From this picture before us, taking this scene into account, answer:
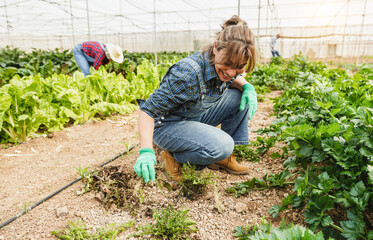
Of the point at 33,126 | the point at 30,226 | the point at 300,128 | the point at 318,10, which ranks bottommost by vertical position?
the point at 30,226

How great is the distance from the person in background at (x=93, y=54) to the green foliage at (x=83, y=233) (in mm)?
3929

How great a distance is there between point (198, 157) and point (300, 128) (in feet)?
2.49

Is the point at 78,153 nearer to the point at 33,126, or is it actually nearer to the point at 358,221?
the point at 33,126

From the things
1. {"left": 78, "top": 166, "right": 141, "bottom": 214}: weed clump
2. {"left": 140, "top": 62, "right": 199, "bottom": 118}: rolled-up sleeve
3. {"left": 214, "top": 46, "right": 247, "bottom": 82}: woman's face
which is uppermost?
{"left": 214, "top": 46, "right": 247, "bottom": 82}: woman's face

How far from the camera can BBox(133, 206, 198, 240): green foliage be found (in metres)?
1.48

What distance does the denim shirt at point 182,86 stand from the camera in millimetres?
1767

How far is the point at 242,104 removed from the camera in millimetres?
2238

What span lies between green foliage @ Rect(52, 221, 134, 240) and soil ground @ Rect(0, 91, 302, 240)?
0.06 meters

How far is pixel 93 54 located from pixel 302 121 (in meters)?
4.40

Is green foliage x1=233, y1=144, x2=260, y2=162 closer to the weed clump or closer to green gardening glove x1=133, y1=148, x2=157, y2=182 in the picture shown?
the weed clump

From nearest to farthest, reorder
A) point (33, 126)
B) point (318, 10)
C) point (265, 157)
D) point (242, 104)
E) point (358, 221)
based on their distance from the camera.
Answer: point (358, 221) → point (242, 104) → point (265, 157) → point (33, 126) → point (318, 10)

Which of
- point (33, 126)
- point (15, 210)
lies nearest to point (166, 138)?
point (15, 210)

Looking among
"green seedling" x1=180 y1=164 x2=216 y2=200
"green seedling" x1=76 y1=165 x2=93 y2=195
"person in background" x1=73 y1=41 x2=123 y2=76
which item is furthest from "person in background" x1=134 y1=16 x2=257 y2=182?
"person in background" x1=73 y1=41 x2=123 y2=76

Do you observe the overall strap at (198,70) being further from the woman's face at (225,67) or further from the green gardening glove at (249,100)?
the green gardening glove at (249,100)
